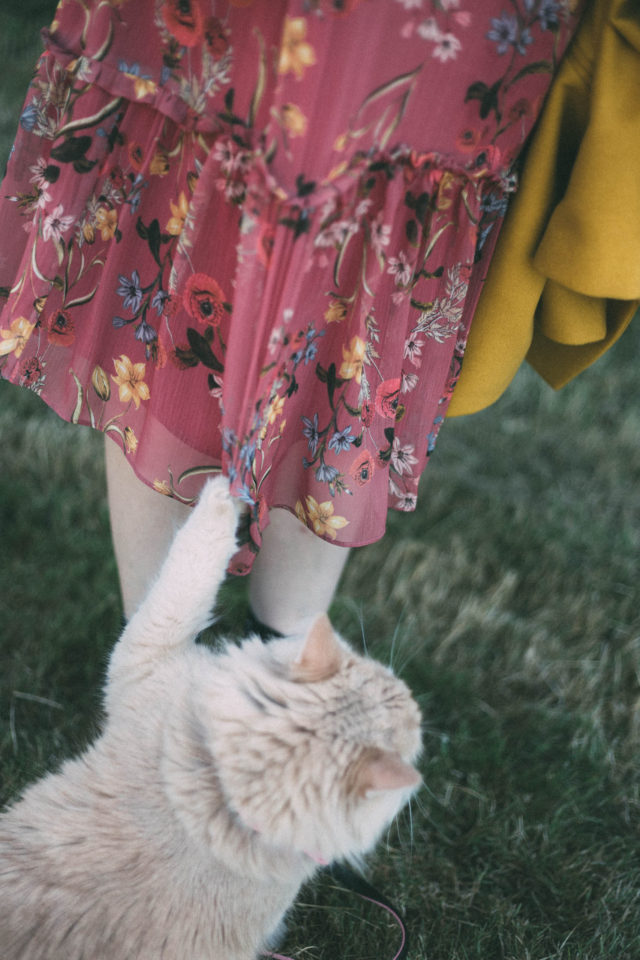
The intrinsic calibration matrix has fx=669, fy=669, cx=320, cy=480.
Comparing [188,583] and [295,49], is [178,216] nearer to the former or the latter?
[295,49]

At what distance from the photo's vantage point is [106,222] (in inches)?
40.4

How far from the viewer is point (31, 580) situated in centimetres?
171

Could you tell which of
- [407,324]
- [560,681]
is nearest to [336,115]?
[407,324]

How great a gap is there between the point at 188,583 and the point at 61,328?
47 cm

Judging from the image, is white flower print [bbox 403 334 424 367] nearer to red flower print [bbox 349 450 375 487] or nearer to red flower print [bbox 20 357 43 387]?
red flower print [bbox 349 450 375 487]

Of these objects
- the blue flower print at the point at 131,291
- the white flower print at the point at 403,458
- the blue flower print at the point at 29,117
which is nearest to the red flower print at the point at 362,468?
the white flower print at the point at 403,458

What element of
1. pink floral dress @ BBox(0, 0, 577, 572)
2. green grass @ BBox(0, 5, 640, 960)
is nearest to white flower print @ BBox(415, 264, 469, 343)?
pink floral dress @ BBox(0, 0, 577, 572)

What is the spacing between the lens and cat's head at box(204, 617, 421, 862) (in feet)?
2.96

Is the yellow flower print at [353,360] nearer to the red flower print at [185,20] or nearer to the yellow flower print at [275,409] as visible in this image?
the yellow flower print at [275,409]

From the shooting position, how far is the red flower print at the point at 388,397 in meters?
1.03

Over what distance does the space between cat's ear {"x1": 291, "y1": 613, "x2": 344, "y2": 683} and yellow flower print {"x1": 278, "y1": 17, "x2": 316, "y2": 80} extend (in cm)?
70

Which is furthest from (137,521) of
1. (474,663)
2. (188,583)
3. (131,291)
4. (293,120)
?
(474,663)

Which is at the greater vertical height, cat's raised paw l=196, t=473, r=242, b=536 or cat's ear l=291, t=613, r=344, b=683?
cat's raised paw l=196, t=473, r=242, b=536

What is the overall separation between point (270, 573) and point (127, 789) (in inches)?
18.6
